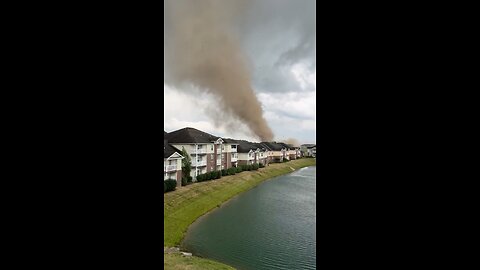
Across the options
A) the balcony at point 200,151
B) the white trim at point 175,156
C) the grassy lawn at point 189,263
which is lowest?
the grassy lawn at point 189,263

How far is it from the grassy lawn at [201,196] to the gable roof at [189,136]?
1.51m

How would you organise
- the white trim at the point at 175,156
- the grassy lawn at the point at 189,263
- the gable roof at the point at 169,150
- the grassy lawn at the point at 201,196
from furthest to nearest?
the white trim at the point at 175,156, the gable roof at the point at 169,150, the grassy lawn at the point at 201,196, the grassy lawn at the point at 189,263

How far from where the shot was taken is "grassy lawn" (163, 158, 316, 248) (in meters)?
6.46

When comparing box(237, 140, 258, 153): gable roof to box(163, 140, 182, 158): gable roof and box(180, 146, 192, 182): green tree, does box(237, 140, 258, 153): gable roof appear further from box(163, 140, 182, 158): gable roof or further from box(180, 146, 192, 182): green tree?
box(163, 140, 182, 158): gable roof

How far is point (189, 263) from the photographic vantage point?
505 centimetres

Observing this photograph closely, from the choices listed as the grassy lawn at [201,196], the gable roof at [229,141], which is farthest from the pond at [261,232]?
the gable roof at [229,141]

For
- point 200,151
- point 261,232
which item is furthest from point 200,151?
point 261,232

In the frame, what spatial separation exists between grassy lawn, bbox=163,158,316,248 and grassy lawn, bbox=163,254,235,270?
0.06 metres

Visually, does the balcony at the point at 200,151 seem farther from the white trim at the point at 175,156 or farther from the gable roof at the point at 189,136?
the white trim at the point at 175,156

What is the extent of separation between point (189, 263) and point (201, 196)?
269cm

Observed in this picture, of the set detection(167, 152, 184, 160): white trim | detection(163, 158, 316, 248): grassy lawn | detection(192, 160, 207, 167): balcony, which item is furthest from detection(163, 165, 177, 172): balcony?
detection(192, 160, 207, 167): balcony

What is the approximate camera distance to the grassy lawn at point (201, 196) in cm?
646
